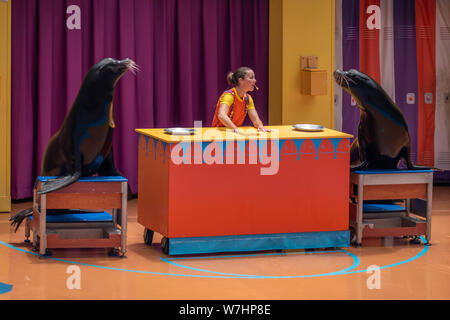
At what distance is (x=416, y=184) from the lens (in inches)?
260

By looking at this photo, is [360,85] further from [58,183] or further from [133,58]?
[133,58]

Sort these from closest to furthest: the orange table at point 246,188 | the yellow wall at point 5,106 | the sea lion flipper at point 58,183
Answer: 1. the sea lion flipper at point 58,183
2. the orange table at point 246,188
3. the yellow wall at point 5,106

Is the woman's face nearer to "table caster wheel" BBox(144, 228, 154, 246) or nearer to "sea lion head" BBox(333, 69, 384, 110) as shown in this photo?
"sea lion head" BBox(333, 69, 384, 110)

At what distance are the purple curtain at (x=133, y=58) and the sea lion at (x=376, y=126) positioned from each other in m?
2.08

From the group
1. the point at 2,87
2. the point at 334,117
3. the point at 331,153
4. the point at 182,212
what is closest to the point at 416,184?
the point at 331,153

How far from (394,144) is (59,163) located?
256 centimetres

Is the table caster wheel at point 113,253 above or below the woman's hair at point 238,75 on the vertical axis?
below

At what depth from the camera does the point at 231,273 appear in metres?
5.71

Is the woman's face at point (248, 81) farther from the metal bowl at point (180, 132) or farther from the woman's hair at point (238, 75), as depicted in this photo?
the metal bowl at point (180, 132)

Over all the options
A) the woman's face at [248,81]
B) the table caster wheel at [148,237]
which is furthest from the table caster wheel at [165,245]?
the woman's face at [248,81]

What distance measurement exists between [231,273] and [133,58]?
10.2 ft

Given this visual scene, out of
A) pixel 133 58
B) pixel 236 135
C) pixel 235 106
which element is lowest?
pixel 236 135

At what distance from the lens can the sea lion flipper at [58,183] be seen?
234 inches

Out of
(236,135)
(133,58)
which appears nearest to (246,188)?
(236,135)
